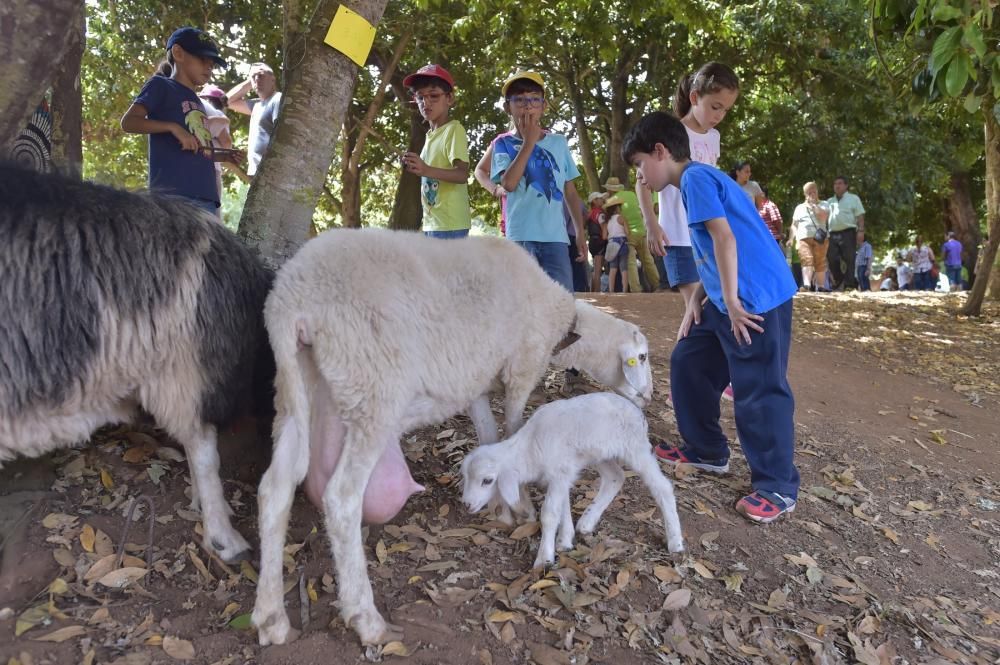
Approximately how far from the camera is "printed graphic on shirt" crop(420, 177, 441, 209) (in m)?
4.65

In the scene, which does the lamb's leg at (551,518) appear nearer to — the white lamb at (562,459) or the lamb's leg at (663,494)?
the white lamb at (562,459)

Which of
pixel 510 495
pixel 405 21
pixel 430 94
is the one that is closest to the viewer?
pixel 510 495

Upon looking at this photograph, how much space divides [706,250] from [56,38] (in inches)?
115

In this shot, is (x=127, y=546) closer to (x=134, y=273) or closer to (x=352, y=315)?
(x=134, y=273)

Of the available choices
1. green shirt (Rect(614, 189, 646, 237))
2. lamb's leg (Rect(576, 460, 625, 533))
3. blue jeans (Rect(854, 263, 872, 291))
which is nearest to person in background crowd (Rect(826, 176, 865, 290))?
blue jeans (Rect(854, 263, 872, 291))

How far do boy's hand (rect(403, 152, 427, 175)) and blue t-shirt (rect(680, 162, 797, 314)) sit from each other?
157 centimetres

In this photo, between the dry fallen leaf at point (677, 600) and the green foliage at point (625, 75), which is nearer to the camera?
the dry fallen leaf at point (677, 600)

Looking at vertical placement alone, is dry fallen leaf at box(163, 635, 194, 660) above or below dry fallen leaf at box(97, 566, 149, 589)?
below

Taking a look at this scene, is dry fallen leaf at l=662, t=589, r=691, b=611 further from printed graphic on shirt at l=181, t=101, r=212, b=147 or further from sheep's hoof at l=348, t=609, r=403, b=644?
printed graphic on shirt at l=181, t=101, r=212, b=147

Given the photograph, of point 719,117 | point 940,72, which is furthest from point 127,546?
point 940,72

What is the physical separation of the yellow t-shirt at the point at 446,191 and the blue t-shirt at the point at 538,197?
32 centimetres

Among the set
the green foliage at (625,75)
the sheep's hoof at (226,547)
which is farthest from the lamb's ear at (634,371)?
the green foliage at (625,75)

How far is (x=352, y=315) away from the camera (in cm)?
266

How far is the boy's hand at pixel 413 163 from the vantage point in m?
4.09
